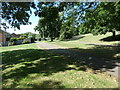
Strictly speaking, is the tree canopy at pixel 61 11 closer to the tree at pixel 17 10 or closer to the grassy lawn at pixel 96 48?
the tree at pixel 17 10

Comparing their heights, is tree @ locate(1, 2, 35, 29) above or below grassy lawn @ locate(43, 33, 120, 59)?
above

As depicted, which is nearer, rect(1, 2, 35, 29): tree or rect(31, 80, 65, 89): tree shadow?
rect(31, 80, 65, 89): tree shadow

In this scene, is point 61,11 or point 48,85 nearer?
point 48,85

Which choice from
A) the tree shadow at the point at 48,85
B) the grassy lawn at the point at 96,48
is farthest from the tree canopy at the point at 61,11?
the tree shadow at the point at 48,85

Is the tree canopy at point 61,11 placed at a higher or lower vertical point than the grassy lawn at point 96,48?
higher

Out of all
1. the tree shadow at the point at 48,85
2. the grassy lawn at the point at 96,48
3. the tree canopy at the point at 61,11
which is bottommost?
the tree shadow at the point at 48,85

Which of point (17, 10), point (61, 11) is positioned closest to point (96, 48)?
point (61, 11)

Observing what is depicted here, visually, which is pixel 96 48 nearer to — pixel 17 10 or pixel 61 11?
pixel 61 11

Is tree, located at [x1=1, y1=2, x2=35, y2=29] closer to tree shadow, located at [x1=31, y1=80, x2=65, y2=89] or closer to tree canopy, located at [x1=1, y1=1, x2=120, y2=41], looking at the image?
tree canopy, located at [x1=1, y1=1, x2=120, y2=41]

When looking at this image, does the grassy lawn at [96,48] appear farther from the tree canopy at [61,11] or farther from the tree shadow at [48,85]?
the tree shadow at [48,85]

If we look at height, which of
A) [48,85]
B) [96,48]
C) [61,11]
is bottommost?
[48,85]

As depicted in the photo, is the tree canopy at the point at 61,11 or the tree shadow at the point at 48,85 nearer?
the tree shadow at the point at 48,85

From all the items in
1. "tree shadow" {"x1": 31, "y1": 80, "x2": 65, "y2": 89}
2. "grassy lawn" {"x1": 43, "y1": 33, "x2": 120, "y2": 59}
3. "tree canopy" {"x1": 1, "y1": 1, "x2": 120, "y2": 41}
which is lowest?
"tree shadow" {"x1": 31, "y1": 80, "x2": 65, "y2": 89}

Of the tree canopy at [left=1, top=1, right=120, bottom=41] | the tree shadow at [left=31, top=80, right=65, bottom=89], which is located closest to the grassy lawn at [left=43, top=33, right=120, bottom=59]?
the tree canopy at [left=1, top=1, right=120, bottom=41]
